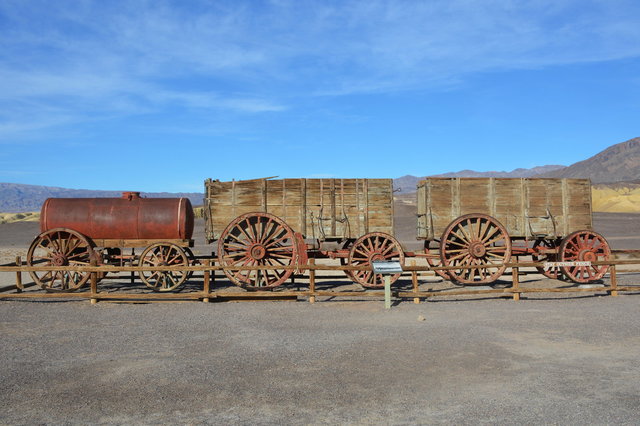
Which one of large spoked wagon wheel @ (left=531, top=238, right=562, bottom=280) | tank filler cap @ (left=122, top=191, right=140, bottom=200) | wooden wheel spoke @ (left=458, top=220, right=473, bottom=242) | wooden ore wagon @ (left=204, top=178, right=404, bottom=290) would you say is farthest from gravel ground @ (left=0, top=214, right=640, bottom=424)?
tank filler cap @ (left=122, top=191, right=140, bottom=200)

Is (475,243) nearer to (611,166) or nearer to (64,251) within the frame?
(64,251)

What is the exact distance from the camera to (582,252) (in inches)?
562

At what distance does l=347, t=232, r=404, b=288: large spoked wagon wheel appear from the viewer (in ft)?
44.7

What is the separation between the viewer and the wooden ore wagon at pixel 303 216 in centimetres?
1379

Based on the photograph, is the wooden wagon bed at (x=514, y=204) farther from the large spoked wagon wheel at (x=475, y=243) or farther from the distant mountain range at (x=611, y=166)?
the distant mountain range at (x=611, y=166)

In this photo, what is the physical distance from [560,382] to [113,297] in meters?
9.61

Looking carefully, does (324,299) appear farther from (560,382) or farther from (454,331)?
(560,382)

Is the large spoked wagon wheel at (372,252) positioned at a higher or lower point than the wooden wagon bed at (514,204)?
lower

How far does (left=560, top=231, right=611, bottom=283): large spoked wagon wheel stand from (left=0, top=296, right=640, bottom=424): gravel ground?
3.34m

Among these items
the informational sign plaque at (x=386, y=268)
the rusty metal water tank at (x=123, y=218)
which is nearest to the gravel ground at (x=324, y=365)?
the informational sign plaque at (x=386, y=268)

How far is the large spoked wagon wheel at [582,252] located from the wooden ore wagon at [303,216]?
4.78 metres

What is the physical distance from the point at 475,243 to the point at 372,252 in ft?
9.09

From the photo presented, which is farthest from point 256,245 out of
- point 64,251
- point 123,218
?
point 64,251

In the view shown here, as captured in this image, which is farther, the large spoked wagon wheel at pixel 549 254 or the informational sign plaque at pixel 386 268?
the large spoked wagon wheel at pixel 549 254
